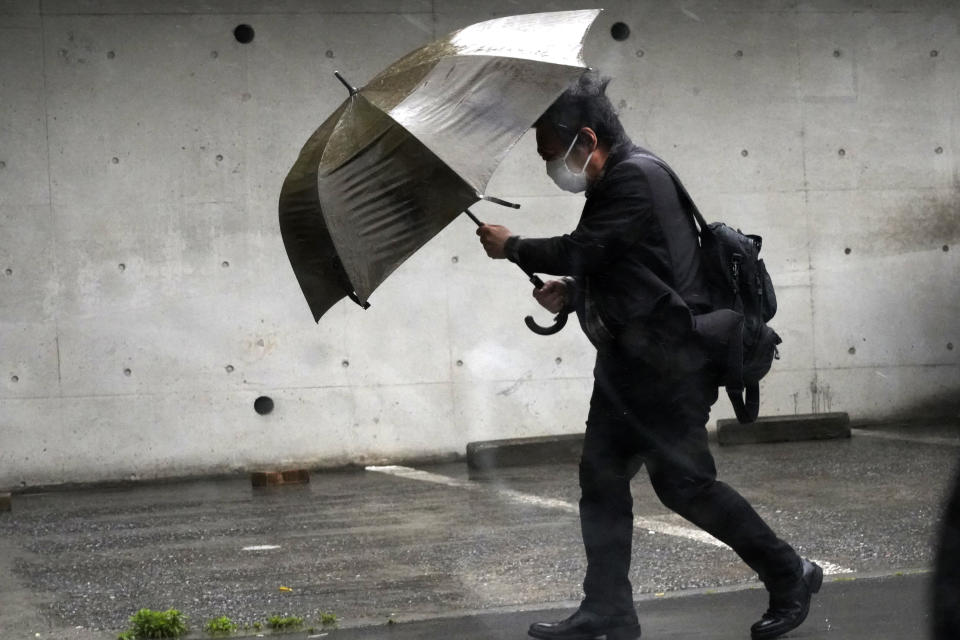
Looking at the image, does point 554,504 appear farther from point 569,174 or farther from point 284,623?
A: point 569,174

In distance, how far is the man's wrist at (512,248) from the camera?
14.7ft

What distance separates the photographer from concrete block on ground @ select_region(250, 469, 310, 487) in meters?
11.0

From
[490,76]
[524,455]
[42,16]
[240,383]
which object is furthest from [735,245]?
[42,16]

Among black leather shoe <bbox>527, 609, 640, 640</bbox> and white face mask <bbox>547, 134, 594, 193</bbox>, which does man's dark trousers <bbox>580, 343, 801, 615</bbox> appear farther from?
white face mask <bbox>547, 134, 594, 193</bbox>

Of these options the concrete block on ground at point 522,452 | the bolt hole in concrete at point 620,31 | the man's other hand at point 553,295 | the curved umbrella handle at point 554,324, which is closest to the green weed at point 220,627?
the curved umbrella handle at point 554,324

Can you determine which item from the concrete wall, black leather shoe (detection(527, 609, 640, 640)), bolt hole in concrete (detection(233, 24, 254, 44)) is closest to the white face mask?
black leather shoe (detection(527, 609, 640, 640))

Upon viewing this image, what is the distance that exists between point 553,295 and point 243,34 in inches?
319

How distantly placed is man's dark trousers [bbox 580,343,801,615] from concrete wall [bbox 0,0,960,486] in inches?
296

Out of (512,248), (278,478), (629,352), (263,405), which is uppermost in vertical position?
(512,248)

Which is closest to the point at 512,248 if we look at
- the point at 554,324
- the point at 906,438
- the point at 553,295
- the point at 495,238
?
the point at 495,238

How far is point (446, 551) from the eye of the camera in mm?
7219

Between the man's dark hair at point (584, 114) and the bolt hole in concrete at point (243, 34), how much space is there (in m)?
7.97

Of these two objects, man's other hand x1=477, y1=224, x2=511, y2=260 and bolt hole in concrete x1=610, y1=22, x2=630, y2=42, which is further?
bolt hole in concrete x1=610, y1=22, x2=630, y2=42

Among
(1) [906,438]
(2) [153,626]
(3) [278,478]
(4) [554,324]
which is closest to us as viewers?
(4) [554,324]
